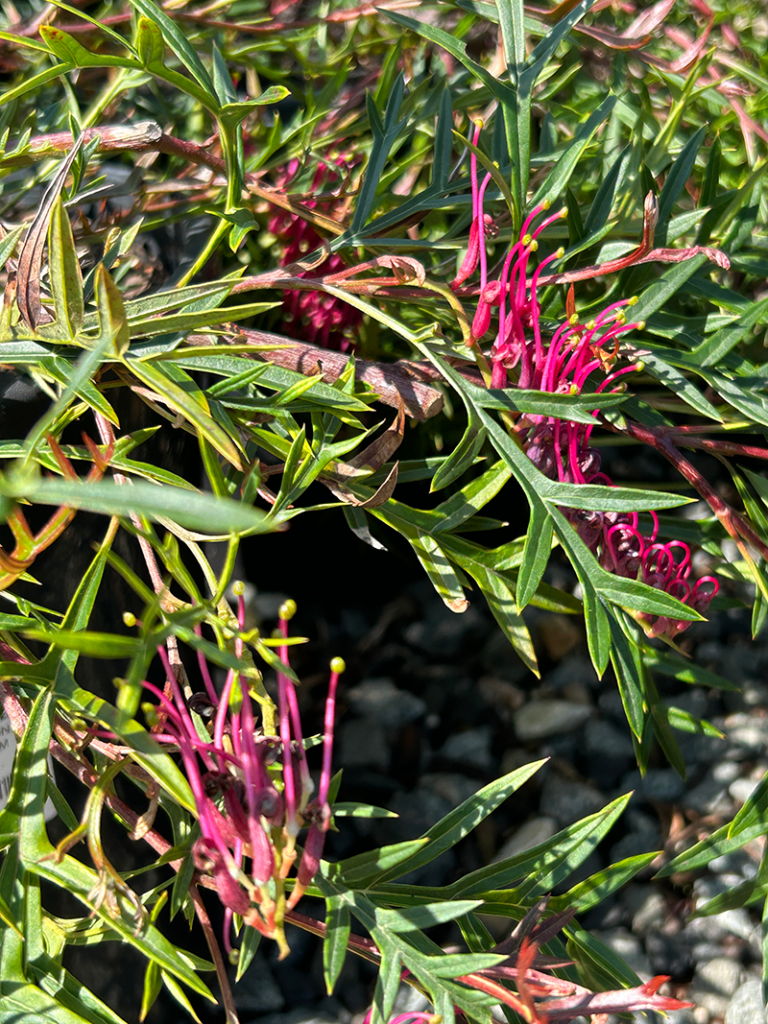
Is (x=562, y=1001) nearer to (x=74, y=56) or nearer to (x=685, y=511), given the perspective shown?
(x=74, y=56)

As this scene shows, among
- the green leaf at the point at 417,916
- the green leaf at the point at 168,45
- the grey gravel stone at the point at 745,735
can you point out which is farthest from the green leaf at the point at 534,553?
the grey gravel stone at the point at 745,735

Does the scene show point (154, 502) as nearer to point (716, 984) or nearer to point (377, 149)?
point (377, 149)

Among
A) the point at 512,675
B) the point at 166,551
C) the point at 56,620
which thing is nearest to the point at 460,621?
the point at 512,675

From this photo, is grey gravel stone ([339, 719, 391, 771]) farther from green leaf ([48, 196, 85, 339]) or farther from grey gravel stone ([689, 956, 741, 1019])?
green leaf ([48, 196, 85, 339])

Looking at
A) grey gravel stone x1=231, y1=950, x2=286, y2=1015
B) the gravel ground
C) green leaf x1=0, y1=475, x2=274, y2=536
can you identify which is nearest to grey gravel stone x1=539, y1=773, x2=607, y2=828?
the gravel ground

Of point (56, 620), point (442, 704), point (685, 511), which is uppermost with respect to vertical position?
point (56, 620)

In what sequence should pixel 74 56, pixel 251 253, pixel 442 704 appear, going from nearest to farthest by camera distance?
pixel 74 56, pixel 251 253, pixel 442 704

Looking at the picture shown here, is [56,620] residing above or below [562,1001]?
below

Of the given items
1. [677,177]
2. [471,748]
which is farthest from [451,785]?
[677,177]
